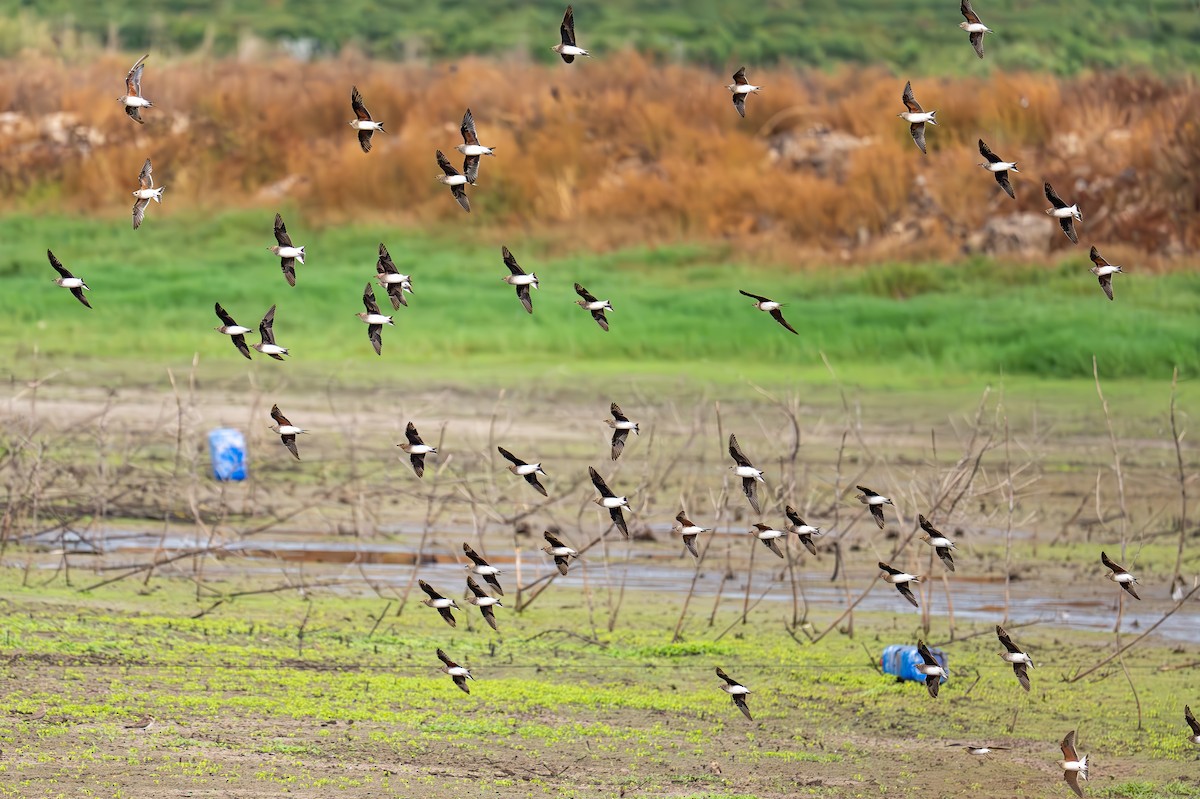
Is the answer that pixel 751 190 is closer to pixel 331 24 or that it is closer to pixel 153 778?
pixel 331 24

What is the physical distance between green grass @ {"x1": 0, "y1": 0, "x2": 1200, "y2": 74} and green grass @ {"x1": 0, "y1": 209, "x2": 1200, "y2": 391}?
292 inches

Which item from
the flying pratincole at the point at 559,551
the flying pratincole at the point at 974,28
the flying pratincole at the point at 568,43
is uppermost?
the flying pratincole at the point at 974,28

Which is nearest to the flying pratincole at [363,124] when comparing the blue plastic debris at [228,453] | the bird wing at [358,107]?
the bird wing at [358,107]

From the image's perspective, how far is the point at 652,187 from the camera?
29969 millimetres

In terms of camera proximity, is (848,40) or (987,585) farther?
A: (848,40)

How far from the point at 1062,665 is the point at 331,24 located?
28.5 meters

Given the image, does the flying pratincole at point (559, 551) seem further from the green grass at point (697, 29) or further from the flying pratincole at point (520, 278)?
the green grass at point (697, 29)

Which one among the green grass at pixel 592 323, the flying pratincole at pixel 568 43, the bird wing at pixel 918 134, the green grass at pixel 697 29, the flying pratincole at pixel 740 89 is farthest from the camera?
the green grass at pixel 697 29

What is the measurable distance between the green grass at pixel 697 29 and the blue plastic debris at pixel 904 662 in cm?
2308

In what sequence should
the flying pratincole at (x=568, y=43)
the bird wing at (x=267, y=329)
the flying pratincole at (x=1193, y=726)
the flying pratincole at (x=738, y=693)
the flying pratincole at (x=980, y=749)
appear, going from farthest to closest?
the flying pratincole at (x=980, y=749)
the flying pratincole at (x=738, y=693)
the flying pratincole at (x=568, y=43)
the flying pratincole at (x=1193, y=726)
the bird wing at (x=267, y=329)

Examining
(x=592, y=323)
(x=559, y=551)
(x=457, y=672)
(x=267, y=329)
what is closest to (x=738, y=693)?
(x=457, y=672)

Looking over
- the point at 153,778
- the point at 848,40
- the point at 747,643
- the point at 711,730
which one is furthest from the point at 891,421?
the point at 848,40

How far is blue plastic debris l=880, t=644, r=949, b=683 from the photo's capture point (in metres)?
11.4

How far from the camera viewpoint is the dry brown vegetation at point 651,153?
1119 inches
